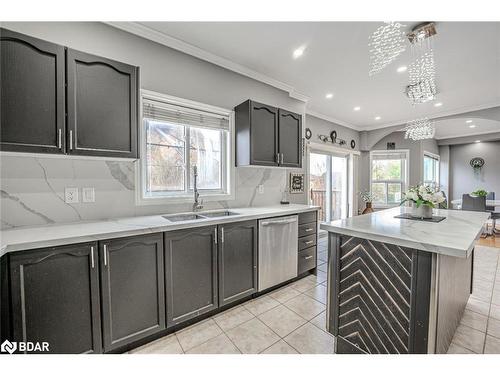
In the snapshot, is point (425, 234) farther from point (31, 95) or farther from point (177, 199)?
point (31, 95)

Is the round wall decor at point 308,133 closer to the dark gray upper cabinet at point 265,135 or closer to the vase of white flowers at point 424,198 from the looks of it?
the dark gray upper cabinet at point 265,135

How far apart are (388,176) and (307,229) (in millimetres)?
4456

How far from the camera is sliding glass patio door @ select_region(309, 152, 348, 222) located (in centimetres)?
486

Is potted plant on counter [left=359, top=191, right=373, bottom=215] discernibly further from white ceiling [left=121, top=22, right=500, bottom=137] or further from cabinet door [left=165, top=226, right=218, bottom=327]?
cabinet door [left=165, top=226, right=218, bottom=327]

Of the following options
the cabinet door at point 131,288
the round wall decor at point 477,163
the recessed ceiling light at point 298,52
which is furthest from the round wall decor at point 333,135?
the round wall decor at point 477,163

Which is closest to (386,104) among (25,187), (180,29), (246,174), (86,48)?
(246,174)

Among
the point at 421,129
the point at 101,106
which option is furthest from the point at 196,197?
the point at 421,129

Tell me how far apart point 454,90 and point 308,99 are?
87.2 inches

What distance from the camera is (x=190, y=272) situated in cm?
186

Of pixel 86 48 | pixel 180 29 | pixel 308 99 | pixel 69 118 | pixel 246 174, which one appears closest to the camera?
pixel 69 118

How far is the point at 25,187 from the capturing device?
163cm
